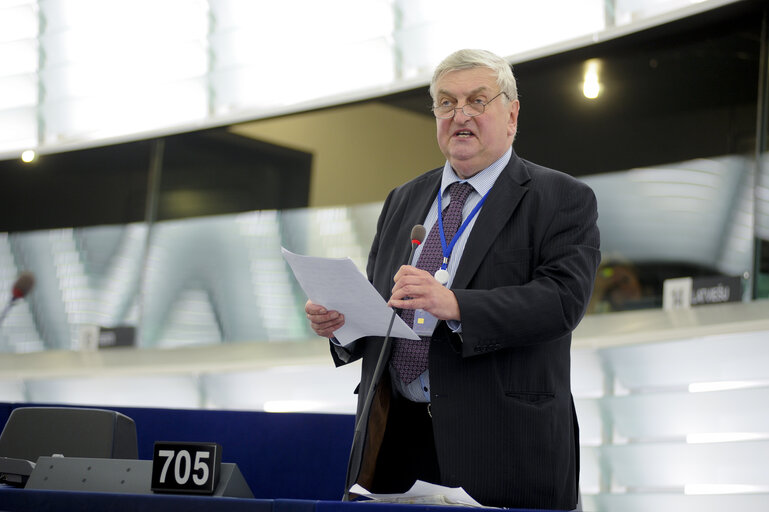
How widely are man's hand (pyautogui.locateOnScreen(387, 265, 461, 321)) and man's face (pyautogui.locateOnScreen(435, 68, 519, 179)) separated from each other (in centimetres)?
42

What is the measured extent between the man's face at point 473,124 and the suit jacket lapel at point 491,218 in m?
0.07

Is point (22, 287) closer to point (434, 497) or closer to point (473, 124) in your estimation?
point (473, 124)

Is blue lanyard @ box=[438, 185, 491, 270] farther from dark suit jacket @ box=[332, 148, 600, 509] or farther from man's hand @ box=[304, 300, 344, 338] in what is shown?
man's hand @ box=[304, 300, 344, 338]

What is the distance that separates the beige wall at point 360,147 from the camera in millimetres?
5602

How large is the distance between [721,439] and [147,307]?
4.04 m

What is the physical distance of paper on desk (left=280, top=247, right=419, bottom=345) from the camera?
5.43 feet

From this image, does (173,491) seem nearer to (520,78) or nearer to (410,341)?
(410,341)

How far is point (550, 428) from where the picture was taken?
69.6 inches

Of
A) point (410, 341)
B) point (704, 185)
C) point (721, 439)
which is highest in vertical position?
point (704, 185)

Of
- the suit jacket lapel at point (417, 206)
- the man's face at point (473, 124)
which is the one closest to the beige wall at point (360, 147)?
the suit jacket lapel at point (417, 206)

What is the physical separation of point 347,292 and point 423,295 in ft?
0.48

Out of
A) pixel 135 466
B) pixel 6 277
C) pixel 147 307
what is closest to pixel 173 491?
pixel 135 466

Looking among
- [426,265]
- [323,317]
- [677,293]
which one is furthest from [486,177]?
[677,293]

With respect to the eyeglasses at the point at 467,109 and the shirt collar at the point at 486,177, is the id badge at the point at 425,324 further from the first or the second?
the eyeglasses at the point at 467,109
